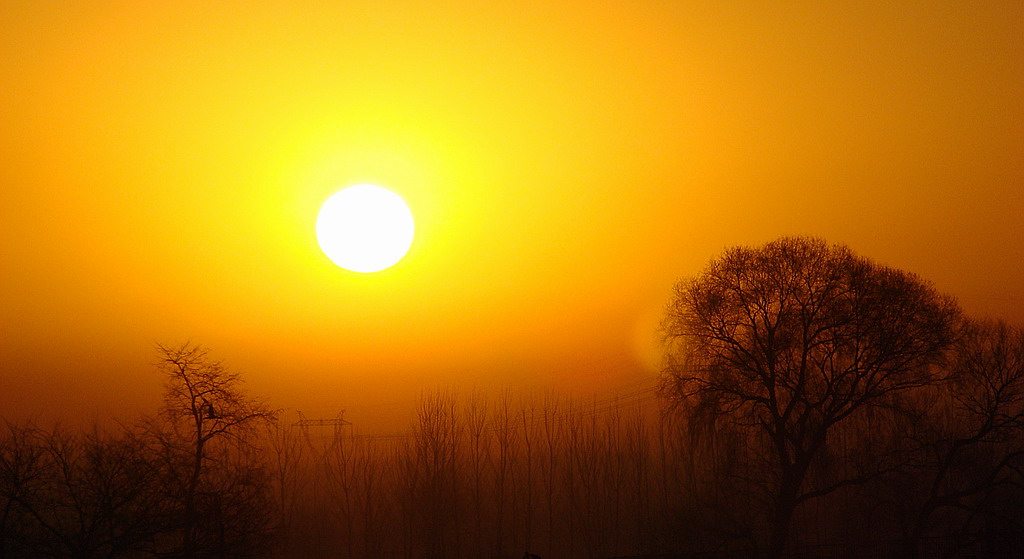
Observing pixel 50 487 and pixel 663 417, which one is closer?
pixel 50 487

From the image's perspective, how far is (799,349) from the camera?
3403 centimetres

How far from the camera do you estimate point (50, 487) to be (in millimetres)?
22828

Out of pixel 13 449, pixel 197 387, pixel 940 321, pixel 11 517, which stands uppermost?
pixel 940 321

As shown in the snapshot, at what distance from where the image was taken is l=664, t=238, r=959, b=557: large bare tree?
110 feet

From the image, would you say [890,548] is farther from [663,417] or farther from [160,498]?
[160,498]

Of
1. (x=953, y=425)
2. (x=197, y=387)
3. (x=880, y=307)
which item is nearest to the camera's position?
(x=197, y=387)

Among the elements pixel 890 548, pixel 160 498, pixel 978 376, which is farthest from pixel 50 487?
pixel 978 376

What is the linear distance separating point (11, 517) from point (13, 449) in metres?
1.93

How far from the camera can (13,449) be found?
2330cm

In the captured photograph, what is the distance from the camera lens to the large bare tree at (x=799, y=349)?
3350cm

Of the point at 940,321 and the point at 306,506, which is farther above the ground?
the point at 940,321

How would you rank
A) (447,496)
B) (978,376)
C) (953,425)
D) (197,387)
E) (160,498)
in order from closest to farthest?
1. (160,498)
2. (197,387)
3. (978,376)
4. (953,425)
5. (447,496)

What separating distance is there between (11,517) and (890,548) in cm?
3075

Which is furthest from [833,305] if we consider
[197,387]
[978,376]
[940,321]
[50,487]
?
[50,487]
